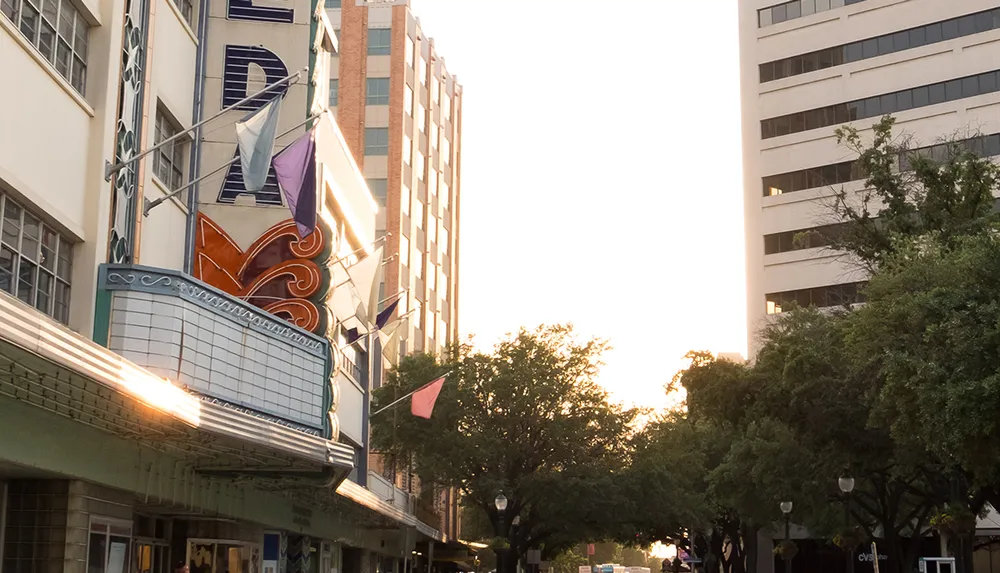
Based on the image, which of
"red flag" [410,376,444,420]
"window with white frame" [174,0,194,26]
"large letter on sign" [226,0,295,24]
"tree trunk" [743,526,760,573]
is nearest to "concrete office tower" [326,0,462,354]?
"tree trunk" [743,526,760,573]

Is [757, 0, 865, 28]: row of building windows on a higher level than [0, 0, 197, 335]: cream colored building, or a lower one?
higher

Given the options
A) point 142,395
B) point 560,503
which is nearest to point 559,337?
point 560,503

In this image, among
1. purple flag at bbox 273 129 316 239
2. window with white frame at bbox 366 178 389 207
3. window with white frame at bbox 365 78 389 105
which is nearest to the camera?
purple flag at bbox 273 129 316 239

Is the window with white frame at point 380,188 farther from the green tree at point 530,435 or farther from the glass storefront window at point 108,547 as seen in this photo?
the glass storefront window at point 108,547

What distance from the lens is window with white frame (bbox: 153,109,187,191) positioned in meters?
23.3

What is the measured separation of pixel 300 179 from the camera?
21234mm

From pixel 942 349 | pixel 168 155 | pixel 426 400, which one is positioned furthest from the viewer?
pixel 426 400

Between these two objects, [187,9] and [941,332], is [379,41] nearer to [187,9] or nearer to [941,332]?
[187,9]

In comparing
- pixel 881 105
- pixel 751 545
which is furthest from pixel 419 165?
pixel 751 545

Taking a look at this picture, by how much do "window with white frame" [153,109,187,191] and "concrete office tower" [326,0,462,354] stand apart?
4600 cm

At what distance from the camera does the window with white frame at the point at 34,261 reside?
16656 mm

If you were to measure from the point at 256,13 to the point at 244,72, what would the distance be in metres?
1.81

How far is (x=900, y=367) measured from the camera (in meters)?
26.5

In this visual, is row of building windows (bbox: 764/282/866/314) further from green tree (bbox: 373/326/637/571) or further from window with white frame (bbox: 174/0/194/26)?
window with white frame (bbox: 174/0/194/26)
